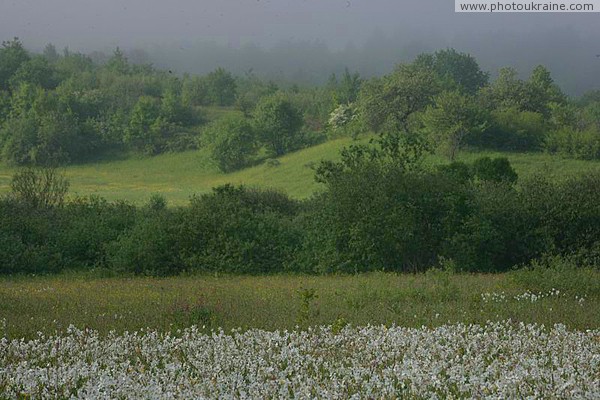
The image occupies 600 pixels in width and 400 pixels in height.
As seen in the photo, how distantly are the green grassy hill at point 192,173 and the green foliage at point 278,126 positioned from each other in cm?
650

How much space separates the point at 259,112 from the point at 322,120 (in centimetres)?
1903

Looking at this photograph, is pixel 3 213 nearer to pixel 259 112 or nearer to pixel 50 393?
pixel 50 393

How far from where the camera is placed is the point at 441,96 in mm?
103125

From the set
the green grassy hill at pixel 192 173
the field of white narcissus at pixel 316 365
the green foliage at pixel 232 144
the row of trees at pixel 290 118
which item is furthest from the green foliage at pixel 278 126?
the field of white narcissus at pixel 316 365

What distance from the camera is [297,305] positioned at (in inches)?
691

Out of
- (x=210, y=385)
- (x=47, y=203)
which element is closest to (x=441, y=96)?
(x=47, y=203)

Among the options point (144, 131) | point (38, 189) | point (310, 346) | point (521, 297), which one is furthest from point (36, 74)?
point (310, 346)

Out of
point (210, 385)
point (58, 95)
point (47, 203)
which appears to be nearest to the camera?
point (210, 385)

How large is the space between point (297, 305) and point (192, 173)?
10308 cm

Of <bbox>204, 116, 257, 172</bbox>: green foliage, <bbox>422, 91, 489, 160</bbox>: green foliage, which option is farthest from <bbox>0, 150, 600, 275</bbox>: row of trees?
<bbox>204, 116, 257, 172</bbox>: green foliage

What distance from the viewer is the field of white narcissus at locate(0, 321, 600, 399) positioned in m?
→ 8.81

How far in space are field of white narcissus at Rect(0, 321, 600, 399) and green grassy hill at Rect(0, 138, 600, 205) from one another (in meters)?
70.2

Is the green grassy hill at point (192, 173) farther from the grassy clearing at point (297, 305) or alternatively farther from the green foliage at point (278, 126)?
the grassy clearing at point (297, 305)

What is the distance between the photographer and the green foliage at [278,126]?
121 m
